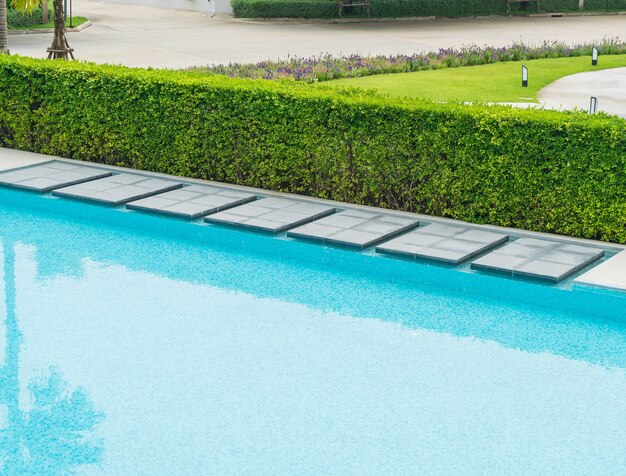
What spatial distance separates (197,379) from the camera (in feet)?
25.9

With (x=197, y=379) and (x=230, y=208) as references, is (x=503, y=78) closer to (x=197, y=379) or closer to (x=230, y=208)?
(x=230, y=208)

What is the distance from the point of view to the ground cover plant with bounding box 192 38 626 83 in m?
22.9

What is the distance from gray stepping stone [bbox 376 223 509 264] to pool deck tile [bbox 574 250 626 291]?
1255 mm

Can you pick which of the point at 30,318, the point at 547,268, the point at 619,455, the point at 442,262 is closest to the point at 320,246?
the point at 442,262

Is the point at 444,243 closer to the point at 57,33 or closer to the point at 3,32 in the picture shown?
the point at 3,32

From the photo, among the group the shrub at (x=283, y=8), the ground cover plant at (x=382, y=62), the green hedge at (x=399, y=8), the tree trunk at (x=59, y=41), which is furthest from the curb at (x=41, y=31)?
the tree trunk at (x=59, y=41)

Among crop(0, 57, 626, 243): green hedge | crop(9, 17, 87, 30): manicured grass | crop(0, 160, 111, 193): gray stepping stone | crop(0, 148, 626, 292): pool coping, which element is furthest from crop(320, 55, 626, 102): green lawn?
crop(9, 17, 87, 30): manicured grass

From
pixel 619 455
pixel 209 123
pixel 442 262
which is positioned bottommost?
pixel 619 455

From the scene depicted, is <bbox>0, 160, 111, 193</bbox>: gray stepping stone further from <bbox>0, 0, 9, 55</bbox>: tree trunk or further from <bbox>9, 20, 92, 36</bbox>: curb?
<bbox>9, 20, 92, 36</bbox>: curb

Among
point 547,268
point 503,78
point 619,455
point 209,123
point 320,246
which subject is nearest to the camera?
point 619,455

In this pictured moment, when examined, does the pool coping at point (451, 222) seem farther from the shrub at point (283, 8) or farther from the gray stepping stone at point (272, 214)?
the shrub at point (283, 8)

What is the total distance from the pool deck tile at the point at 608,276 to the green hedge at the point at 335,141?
782 millimetres

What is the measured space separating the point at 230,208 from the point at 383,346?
4167mm

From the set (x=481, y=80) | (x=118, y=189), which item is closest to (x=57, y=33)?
(x=118, y=189)
